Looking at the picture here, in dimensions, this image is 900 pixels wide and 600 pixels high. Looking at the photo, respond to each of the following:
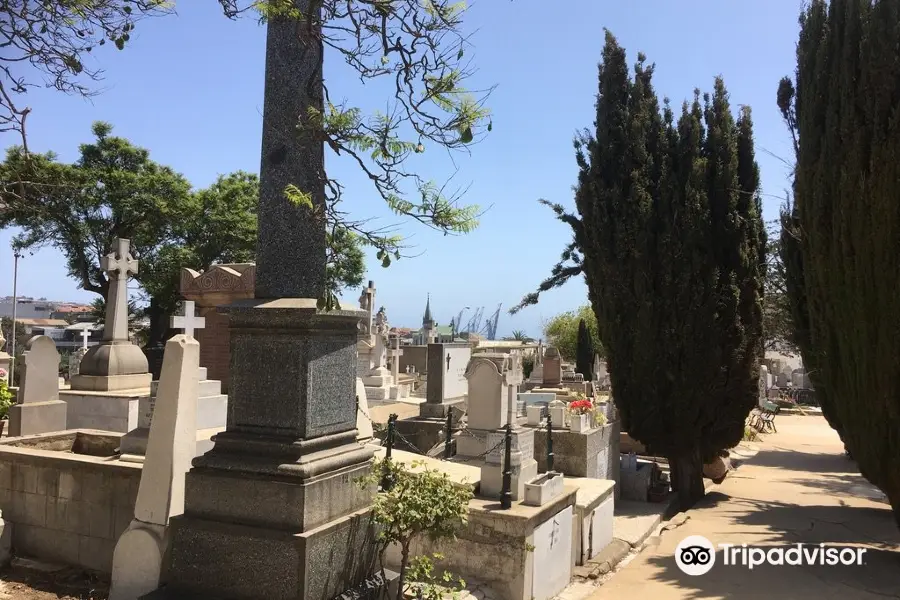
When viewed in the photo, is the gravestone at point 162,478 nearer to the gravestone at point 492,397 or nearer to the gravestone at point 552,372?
the gravestone at point 492,397

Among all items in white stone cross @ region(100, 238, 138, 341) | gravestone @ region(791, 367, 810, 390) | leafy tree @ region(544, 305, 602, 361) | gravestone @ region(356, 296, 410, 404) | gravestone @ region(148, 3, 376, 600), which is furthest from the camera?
leafy tree @ region(544, 305, 602, 361)

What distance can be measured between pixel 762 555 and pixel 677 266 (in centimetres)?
556

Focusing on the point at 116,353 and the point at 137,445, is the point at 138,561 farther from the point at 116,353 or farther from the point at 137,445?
the point at 116,353

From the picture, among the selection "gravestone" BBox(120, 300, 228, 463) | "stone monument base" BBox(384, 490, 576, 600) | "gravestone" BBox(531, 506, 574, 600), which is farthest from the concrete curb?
"gravestone" BBox(120, 300, 228, 463)

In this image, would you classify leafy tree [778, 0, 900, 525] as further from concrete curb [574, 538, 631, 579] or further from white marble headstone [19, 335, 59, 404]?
white marble headstone [19, 335, 59, 404]

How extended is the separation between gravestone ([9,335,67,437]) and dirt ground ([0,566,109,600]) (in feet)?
10.3

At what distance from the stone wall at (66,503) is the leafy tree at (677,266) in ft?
31.3

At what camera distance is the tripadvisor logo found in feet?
25.8

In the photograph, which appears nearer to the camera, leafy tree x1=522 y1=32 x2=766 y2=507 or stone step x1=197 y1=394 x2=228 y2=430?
stone step x1=197 y1=394 x2=228 y2=430

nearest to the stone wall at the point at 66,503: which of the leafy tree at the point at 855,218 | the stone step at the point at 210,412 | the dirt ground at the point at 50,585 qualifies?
the dirt ground at the point at 50,585

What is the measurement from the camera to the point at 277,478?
385 cm

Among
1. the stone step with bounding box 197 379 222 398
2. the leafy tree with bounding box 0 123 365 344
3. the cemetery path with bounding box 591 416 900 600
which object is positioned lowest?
the cemetery path with bounding box 591 416 900 600

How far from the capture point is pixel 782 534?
9.26m

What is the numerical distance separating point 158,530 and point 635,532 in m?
7.34
